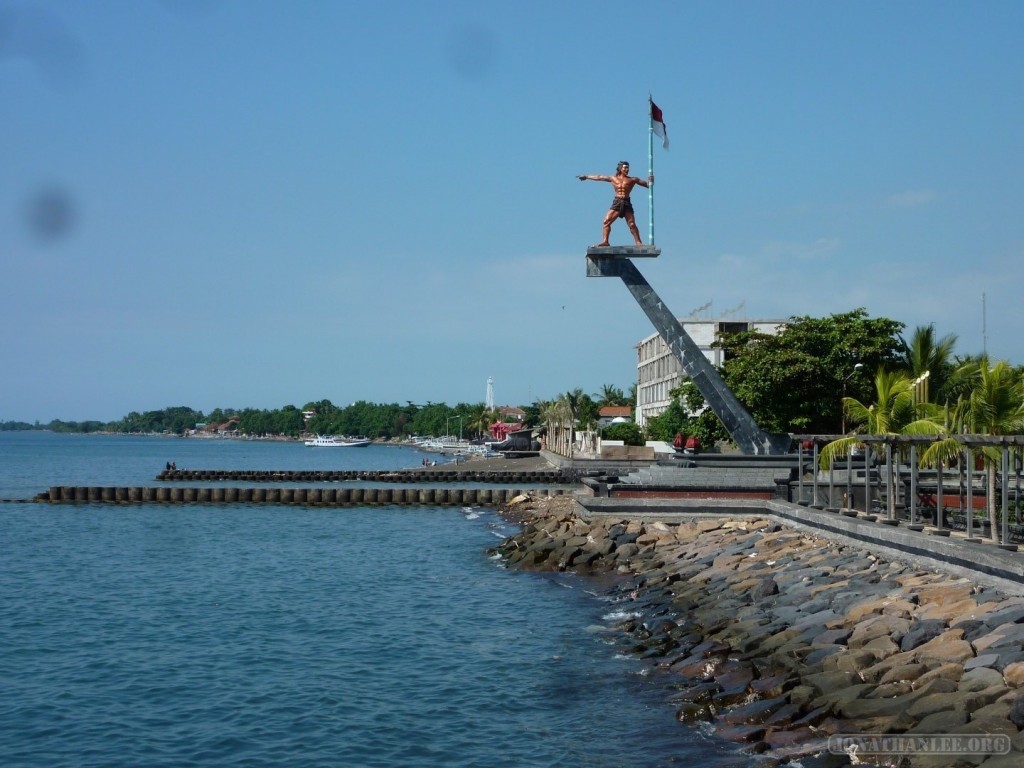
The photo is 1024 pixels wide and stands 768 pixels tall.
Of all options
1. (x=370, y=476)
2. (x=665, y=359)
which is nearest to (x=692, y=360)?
(x=370, y=476)

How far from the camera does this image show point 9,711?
17.1m

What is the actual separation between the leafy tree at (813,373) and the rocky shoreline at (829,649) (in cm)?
3106

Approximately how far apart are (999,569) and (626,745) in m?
7.13

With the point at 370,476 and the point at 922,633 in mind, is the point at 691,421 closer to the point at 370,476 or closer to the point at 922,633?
the point at 370,476

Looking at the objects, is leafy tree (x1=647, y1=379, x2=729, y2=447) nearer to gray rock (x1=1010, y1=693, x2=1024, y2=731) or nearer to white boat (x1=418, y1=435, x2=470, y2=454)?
gray rock (x1=1010, y1=693, x2=1024, y2=731)

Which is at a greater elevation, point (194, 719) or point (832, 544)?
point (832, 544)

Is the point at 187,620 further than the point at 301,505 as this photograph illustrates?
No

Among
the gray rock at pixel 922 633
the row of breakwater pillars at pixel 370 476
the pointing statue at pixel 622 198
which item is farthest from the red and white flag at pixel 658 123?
the row of breakwater pillars at pixel 370 476

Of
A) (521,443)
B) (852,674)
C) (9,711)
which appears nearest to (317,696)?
(9,711)

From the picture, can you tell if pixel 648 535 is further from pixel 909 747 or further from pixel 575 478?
pixel 575 478

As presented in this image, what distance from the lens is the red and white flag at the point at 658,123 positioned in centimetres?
3584

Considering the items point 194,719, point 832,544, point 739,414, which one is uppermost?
point 739,414

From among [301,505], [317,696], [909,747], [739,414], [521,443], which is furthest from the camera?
[521,443]

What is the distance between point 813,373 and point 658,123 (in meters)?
26.6
